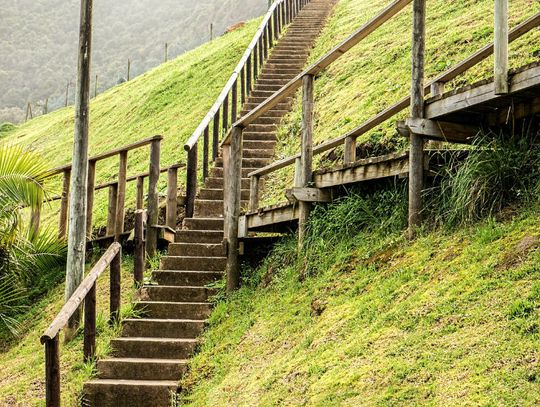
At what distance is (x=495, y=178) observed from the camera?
20.4 ft

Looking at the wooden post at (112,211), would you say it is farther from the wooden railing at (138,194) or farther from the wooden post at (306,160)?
the wooden post at (306,160)

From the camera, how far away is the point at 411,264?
6.34m

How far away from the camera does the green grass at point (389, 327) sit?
461 cm

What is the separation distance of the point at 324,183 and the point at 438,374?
11.2 feet

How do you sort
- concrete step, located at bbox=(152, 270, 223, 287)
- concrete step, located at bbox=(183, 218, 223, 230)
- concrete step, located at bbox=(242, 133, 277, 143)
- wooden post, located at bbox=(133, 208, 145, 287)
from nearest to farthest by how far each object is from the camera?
concrete step, located at bbox=(152, 270, 223, 287), wooden post, located at bbox=(133, 208, 145, 287), concrete step, located at bbox=(183, 218, 223, 230), concrete step, located at bbox=(242, 133, 277, 143)

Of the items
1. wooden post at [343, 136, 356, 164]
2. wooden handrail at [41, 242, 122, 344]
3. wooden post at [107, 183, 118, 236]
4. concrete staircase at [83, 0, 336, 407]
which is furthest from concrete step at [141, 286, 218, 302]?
wooden post at [107, 183, 118, 236]

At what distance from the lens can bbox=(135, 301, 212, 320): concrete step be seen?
9.00 m

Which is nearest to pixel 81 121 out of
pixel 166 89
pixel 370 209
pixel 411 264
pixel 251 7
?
pixel 370 209

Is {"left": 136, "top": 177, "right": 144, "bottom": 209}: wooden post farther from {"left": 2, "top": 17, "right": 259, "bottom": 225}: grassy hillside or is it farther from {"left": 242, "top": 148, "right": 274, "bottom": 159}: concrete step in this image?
{"left": 2, "top": 17, "right": 259, "bottom": 225}: grassy hillside

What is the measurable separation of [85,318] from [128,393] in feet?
3.08

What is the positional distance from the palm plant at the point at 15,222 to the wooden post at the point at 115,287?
2.05 metres

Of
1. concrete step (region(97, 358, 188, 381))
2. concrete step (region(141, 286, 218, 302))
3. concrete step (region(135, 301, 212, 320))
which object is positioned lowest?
concrete step (region(97, 358, 188, 381))

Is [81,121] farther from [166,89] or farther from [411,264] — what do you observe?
[166,89]

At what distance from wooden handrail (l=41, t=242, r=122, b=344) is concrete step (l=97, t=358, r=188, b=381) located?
1.97 feet
